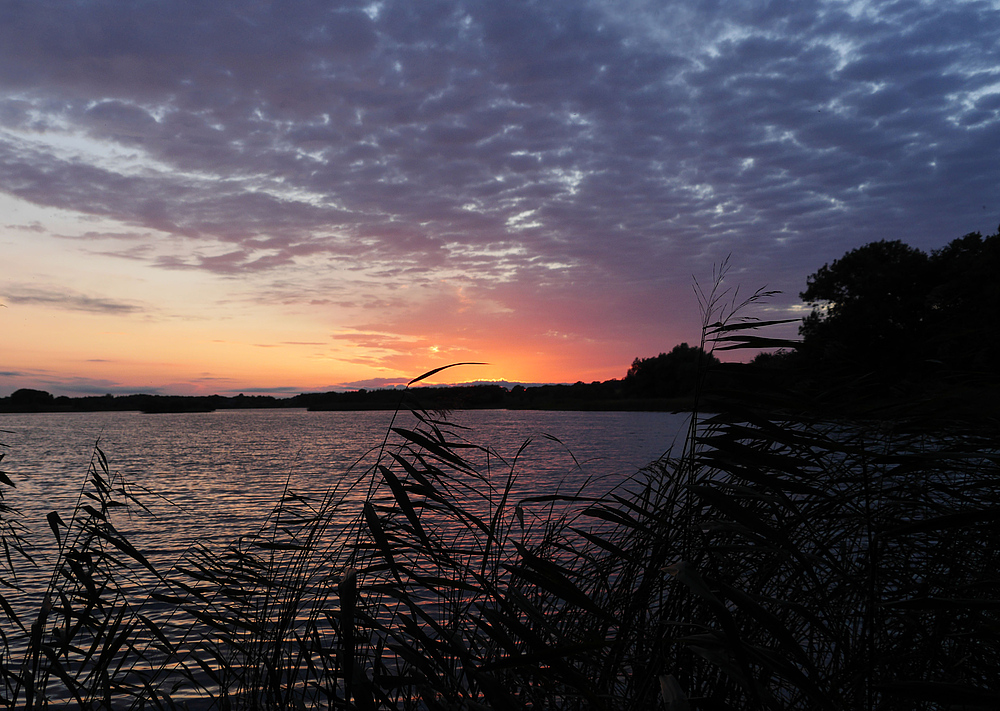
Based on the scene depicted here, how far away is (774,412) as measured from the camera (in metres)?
3.89

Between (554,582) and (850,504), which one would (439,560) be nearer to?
(554,582)

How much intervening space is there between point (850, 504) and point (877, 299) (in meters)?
52.8

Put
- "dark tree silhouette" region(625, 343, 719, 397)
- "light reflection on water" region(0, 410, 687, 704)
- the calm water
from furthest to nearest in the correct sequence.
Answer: "dark tree silhouette" region(625, 343, 719, 397)
the calm water
"light reflection on water" region(0, 410, 687, 704)

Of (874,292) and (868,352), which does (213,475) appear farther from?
(874,292)

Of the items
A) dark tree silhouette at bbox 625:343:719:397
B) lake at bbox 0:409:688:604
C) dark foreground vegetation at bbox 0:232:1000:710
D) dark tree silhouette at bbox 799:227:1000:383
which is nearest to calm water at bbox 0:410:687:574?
lake at bbox 0:409:688:604

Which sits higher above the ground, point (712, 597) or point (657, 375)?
point (657, 375)

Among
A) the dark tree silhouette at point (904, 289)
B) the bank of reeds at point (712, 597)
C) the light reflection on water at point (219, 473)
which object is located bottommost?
the light reflection on water at point (219, 473)

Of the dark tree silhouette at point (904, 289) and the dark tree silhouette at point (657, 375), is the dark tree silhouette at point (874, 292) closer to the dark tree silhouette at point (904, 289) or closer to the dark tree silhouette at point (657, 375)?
the dark tree silhouette at point (904, 289)

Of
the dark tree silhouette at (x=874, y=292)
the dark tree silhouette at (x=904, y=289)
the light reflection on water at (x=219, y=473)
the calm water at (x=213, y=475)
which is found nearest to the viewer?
the calm water at (x=213, y=475)

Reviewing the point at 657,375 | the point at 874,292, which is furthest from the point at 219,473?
the point at 657,375

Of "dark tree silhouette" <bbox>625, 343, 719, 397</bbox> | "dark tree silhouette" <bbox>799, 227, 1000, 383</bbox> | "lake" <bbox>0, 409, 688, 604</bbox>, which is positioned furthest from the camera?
"dark tree silhouette" <bbox>625, 343, 719, 397</bbox>

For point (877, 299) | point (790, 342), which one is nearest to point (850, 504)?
point (790, 342)

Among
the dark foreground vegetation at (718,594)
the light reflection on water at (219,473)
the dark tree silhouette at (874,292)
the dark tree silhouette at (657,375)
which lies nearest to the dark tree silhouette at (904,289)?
the dark tree silhouette at (874,292)

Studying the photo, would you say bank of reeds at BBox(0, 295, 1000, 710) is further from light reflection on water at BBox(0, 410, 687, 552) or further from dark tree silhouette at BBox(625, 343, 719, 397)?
dark tree silhouette at BBox(625, 343, 719, 397)
